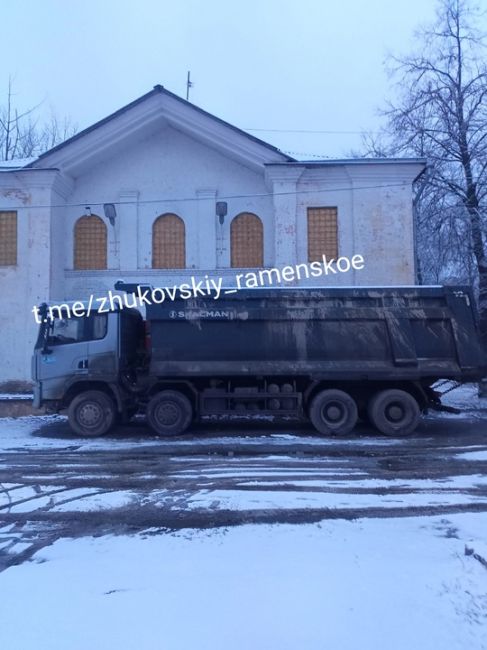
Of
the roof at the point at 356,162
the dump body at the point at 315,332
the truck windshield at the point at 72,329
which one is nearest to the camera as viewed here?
the dump body at the point at 315,332

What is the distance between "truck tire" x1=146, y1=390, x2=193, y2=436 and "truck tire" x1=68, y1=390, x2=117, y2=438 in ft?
3.01

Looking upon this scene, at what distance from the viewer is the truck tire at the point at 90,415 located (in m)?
11.6

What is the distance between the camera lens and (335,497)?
6668 millimetres

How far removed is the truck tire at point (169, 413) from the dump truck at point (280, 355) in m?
0.02

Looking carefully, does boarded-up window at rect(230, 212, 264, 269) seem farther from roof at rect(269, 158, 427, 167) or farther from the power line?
roof at rect(269, 158, 427, 167)

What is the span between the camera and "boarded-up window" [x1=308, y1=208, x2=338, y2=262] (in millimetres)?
17188

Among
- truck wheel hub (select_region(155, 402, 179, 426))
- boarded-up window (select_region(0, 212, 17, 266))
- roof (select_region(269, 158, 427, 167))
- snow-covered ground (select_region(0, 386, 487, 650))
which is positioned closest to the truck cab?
truck wheel hub (select_region(155, 402, 179, 426))

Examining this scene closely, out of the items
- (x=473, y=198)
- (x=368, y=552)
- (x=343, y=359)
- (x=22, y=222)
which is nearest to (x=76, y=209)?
(x=22, y=222)

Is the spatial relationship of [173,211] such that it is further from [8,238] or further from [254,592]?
[254,592]

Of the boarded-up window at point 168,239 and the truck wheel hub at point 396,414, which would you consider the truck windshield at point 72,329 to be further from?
the truck wheel hub at point 396,414

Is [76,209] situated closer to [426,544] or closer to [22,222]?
[22,222]

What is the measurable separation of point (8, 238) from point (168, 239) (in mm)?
5014

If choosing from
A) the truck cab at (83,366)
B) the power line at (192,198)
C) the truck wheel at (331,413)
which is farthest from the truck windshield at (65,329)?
the power line at (192,198)

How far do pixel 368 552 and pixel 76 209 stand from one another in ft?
51.5
